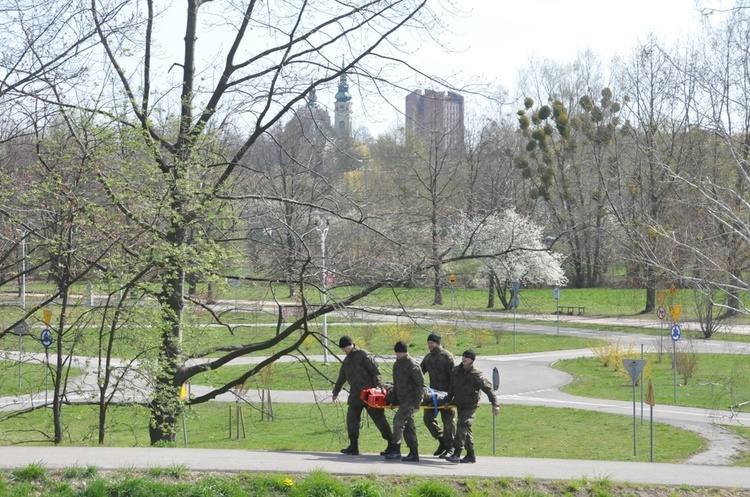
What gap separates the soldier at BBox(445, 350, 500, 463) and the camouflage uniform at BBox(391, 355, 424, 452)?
1.65 ft

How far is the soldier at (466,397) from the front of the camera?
1250 cm

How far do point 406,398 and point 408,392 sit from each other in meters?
0.08

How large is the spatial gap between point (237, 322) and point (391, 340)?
65.1 ft

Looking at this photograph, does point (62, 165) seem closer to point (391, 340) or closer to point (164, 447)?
point (164, 447)

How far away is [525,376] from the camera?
31.9m

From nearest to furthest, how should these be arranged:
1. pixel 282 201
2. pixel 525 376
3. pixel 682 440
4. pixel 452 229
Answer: pixel 282 201 → pixel 452 229 → pixel 682 440 → pixel 525 376

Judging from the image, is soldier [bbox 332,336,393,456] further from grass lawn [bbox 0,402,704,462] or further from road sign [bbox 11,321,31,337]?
road sign [bbox 11,321,31,337]

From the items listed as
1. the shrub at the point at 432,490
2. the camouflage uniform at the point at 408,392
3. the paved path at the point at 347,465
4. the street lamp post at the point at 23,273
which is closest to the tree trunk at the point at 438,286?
the camouflage uniform at the point at 408,392

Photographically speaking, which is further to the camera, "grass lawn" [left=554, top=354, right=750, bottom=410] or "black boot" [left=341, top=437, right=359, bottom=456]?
"grass lawn" [left=554, top=354, right=750, bottom=410]

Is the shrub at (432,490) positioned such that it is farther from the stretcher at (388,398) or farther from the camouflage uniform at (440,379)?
the camouflage uniform at (440,379)

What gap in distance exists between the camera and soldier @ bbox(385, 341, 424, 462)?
1241 centimetres

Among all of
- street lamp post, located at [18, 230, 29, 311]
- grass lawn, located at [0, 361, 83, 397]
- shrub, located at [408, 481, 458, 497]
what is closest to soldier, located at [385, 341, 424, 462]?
shrub, located at [408, 481, 458, 497]

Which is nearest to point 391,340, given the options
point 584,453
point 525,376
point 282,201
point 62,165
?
point 525,376

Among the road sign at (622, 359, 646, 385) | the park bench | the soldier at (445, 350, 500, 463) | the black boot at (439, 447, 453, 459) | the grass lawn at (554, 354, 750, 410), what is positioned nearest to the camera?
the soldier at (445, 350, 500, 463)
